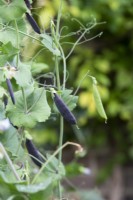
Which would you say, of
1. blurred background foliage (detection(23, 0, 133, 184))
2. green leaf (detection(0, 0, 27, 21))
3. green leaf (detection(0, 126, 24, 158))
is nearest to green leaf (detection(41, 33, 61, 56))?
green leaf (detection(0, 0, 27, 21))

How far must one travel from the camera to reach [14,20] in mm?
1186

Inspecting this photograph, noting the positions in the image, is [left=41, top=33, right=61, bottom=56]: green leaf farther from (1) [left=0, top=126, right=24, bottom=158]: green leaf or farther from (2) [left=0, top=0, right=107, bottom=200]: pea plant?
(1) [left=0, top=126, right=24, bottom=158]: green leaf

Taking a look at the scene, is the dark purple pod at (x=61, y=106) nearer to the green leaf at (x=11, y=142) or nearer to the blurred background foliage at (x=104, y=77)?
the green leaf at (x=11, y=142)

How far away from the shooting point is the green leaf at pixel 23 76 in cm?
116

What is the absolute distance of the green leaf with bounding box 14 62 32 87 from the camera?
1163 mm

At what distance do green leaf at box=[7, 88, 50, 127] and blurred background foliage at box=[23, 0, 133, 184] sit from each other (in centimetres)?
203

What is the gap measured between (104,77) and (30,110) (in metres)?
2.35

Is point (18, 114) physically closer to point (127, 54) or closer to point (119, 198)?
point (127, 54)

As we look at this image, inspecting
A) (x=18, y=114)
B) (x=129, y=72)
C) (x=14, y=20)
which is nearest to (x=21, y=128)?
(x=18, y=114)

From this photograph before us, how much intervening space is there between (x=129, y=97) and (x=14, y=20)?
7.98 ft

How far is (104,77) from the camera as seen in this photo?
11.6 feet

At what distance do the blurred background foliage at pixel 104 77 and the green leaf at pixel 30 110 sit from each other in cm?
203

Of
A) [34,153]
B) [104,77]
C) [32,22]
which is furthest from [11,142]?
[104,77]

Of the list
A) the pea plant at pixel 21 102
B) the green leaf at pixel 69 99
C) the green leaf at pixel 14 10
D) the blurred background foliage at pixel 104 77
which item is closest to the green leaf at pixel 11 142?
the pea plant at pixel 21 102
